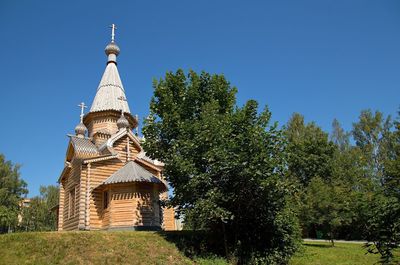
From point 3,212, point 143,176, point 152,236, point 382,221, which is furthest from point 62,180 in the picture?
point 382,221

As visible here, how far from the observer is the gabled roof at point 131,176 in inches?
840

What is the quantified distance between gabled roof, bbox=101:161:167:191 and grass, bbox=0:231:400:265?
452 cm

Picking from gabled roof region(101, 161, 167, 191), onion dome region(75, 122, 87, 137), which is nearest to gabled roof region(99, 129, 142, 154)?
Result: gabled roof region(101, 161, 167, 191)

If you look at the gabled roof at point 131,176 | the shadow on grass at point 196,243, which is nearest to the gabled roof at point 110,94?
the gabled roof at point 131,176

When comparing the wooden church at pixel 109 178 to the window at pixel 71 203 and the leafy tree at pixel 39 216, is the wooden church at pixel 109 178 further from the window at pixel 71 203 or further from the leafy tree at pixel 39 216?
the leafy tree at pixel 39 216

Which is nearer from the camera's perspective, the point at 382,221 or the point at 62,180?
the point at 382,221

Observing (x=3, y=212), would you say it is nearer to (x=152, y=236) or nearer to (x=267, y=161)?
(x=152, y=236)

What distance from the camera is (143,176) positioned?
22.0m

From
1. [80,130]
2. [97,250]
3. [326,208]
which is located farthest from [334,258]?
[80,130]

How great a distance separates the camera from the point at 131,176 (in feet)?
70.9

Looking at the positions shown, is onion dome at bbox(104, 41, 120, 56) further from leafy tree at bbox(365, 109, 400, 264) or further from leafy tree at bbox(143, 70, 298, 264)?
leafy tree at bbox(365, 109, 400, 264)

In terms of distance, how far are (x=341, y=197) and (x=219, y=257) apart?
15039mm

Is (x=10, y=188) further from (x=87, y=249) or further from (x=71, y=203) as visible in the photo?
(x=87, y=249)

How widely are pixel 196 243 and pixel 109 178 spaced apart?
8.07 m
